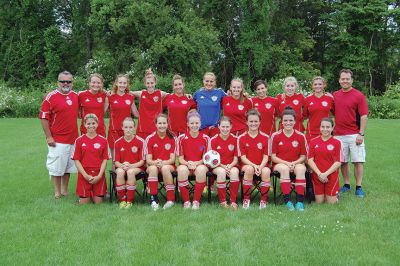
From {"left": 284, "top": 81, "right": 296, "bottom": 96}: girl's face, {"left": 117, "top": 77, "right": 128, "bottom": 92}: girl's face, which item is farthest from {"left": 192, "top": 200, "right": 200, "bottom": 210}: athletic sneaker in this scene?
{"left": 284, "top": 81, "right": 296, "bottom": 96}: girl's face

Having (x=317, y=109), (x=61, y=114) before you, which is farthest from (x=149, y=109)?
(x=317, y=109)

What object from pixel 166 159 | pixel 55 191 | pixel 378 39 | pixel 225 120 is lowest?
pixel 55 191

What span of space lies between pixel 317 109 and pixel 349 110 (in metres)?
0.47

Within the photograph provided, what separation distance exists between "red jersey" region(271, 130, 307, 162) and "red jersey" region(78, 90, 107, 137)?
2641 millimetres

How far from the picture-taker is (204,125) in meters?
6.90

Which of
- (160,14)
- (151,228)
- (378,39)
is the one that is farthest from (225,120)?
(378,39)

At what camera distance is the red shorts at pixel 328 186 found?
241 inches

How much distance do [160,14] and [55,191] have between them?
833 inches

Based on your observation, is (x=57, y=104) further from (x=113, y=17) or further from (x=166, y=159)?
(x=113, y=17)

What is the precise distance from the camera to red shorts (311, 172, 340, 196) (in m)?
6.12

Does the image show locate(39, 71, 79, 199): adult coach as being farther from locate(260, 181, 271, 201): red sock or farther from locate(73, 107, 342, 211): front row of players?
locate(260, 181, 271, 201): red sock

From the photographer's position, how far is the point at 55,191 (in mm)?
6941

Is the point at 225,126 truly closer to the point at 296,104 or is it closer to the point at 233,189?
the point at 233,189

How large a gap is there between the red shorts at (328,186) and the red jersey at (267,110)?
3.87 ft
